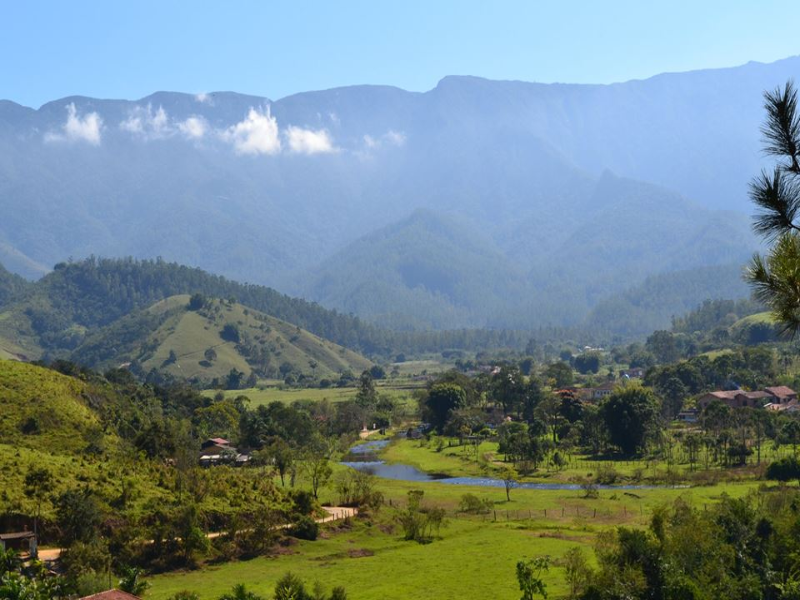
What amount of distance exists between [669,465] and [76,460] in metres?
47.0

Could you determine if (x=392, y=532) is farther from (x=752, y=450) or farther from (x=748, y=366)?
(x=748, y=366)

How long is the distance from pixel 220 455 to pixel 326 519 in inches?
1273

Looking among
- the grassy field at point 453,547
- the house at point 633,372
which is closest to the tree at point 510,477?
the grassy field at point 453,547

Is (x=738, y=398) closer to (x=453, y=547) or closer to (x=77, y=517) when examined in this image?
(x=453, y=547)

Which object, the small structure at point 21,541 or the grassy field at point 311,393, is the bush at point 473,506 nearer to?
the small structure at point 21,541

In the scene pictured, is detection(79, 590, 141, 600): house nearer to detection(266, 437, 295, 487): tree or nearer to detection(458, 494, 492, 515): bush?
detection(458, 494, 492, 515): bush

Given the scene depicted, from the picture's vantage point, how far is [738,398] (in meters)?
98.8

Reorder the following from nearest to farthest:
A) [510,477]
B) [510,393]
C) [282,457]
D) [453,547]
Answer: [453,547] < [282,457] < [510,477] < [510,393]

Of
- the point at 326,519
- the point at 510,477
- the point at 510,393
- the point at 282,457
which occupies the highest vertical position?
the point at 510,393

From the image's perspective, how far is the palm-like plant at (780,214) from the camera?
14164mm

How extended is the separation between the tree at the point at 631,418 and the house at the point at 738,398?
1751 centimetres

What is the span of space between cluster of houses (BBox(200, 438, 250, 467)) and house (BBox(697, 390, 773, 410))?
51.1 metres

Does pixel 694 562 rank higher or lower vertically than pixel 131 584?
lower

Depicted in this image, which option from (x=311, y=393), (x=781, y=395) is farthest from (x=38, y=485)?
(x=311, y=393)
